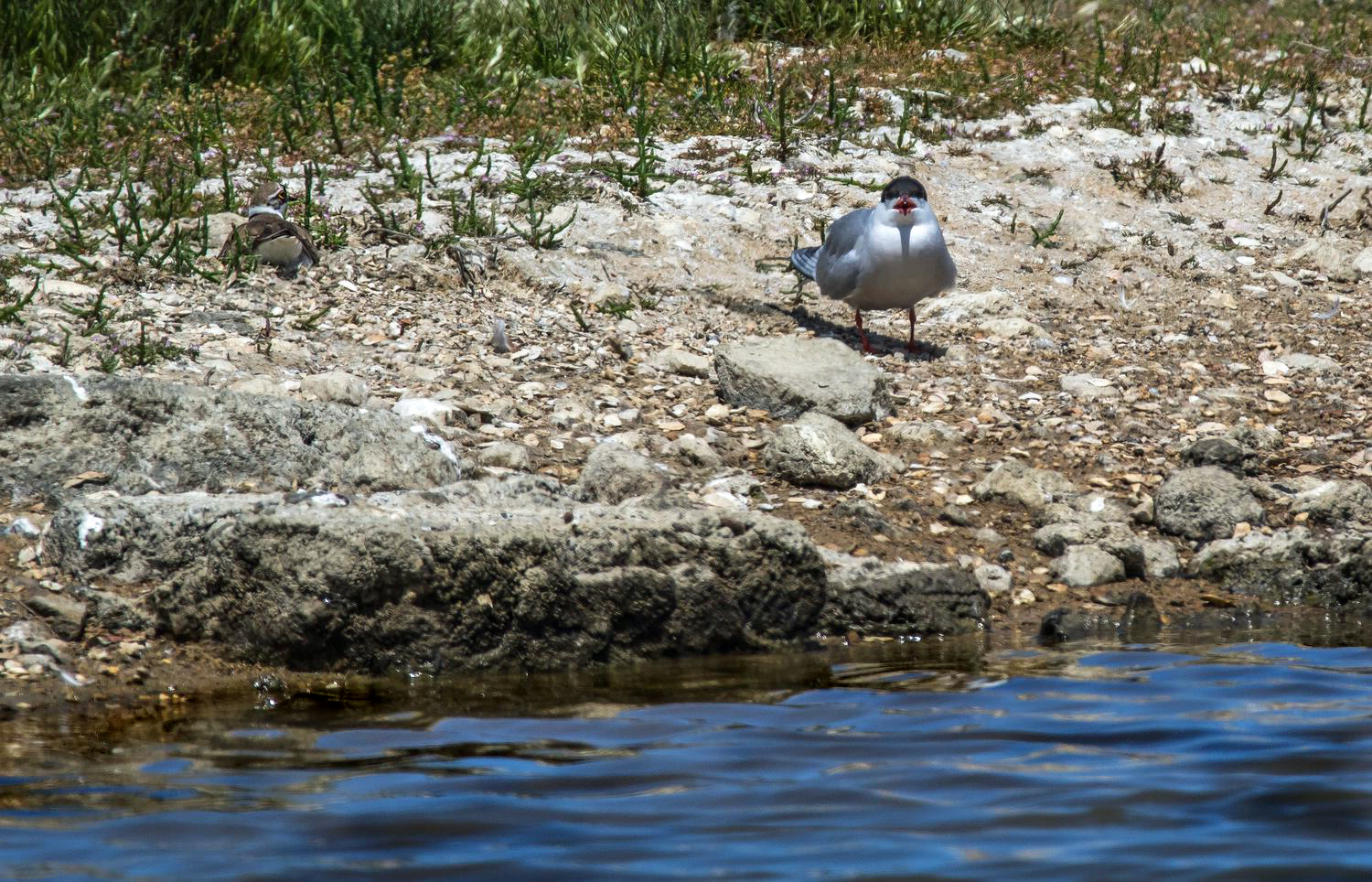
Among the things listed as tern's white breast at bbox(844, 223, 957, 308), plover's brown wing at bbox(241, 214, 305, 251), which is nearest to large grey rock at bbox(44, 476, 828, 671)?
tern's white breast at bbox(844, 223, 957, 308)

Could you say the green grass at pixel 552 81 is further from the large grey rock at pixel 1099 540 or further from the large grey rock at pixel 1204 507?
the large grey rock at pixel 1204 507

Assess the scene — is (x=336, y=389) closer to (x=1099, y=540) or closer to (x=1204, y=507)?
(x=1099, y=540)

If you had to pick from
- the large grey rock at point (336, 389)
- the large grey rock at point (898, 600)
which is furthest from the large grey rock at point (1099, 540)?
the large grey rock at point (336, 389)

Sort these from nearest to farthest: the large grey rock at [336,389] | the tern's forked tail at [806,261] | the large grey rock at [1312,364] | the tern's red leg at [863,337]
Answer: the large grey rock at [336,389] < the large grey rock at [1312,364] < the tern's red leg at [863,337] < the tern's forked tail at [806,261]

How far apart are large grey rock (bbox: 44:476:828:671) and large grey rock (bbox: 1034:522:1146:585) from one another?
1.14 meters

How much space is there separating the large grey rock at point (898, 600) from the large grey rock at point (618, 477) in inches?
29.7

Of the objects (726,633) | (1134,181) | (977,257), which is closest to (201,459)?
(726,633)

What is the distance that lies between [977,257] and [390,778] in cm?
575

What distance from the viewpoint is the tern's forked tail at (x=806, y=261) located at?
7.75 m

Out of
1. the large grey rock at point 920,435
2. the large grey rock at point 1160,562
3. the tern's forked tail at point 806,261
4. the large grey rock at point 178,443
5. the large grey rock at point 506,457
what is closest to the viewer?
the large grey rock at point 178,443

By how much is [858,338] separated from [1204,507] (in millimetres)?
2524

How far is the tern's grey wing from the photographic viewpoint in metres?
7.35

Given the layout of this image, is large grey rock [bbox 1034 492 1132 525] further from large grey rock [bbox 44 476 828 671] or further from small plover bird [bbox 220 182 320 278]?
small plover bird [bbox 220 182 320 278]

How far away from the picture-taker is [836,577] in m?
4.90
